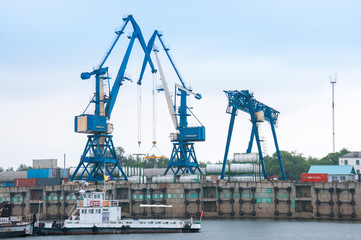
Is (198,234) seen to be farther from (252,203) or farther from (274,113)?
(274,113)

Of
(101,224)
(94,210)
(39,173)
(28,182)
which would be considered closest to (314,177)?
(101,224)

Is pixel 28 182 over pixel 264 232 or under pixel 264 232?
over

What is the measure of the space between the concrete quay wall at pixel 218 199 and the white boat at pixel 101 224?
12560 millimetres

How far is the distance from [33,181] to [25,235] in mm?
46818

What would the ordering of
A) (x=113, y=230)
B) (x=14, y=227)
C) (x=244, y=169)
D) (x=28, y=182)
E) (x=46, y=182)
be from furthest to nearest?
(x=46, y=182) → (x=28, y=182) → (x=244, y=169) → (x=113, y=230) → (x=14, y=227)

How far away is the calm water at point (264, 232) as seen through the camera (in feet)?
238

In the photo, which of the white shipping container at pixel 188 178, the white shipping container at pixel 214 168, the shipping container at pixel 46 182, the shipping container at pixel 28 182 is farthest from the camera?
the shipping container at pixel 46 182

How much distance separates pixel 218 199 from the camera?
103312 millimetres

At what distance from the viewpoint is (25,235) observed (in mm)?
77938

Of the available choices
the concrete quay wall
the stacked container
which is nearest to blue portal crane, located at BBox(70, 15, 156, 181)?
the concrete quay wall

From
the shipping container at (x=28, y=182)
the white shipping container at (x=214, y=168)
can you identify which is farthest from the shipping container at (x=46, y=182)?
the white shipping container at (x=214, y=168)

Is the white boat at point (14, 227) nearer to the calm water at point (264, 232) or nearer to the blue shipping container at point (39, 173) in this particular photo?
the calm water at point (264, 232)

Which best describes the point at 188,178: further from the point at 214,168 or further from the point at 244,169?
the point at 244,169

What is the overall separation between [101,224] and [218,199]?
30.8 metres
